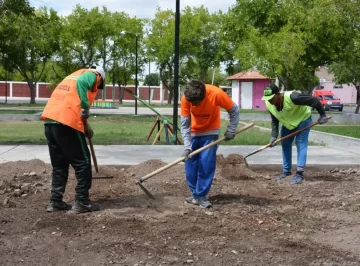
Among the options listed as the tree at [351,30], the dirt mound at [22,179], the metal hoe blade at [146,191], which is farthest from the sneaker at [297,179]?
the tree at [351,30]

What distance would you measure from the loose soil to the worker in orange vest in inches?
9.5

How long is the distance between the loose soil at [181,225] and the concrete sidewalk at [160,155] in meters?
1.77

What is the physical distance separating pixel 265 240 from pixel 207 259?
2.50 feet

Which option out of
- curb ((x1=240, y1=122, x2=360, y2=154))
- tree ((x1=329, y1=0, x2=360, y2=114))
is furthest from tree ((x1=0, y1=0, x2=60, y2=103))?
curb ((x1=240, y1=122, x2=360, y2=154))

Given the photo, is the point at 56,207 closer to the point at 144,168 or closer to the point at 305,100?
the point at 144,168

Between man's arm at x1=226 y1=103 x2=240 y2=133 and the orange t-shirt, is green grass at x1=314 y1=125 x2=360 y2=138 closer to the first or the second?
man's arm at x1=226 y1=103 x2=240 y2=133

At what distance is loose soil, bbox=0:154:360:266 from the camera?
4391mm

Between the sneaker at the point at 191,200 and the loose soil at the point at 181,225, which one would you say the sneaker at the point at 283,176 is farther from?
the sneaker at the point at 191,200

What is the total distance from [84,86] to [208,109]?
4.49ft

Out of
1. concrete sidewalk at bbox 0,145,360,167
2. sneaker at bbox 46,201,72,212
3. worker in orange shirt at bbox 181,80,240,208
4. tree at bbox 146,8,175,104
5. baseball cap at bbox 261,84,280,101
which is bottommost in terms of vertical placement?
sneaker at bbox 46,201,72,212

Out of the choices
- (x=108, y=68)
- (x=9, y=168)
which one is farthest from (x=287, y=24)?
(x=108, y=68)

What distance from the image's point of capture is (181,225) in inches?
207

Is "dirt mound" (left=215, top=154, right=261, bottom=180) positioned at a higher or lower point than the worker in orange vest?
lower

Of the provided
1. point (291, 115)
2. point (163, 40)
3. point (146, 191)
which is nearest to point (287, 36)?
point (291, 115)
